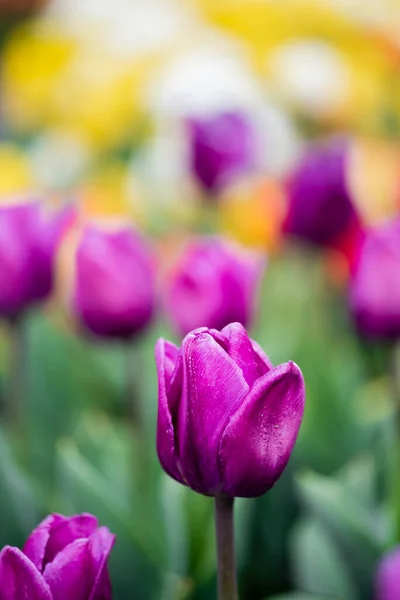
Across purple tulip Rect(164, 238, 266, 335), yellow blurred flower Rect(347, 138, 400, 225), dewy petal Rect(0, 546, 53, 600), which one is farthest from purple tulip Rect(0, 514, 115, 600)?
yellow blurred flower Rect(347, 138, 400, 225)

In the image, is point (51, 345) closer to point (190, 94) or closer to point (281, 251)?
point (281, 251)

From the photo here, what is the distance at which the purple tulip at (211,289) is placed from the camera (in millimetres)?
625

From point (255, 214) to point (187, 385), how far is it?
0.98m

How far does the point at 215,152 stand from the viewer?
1.08 metres

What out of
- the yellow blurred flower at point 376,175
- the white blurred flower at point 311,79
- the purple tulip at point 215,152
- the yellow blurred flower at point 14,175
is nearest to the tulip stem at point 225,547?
the purple tulip at point 215,152

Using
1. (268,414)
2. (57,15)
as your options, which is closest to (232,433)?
(268,414)

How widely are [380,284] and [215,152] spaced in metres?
0.49

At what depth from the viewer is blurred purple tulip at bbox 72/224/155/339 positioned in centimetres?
63

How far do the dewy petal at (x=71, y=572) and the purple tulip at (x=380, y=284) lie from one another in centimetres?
37

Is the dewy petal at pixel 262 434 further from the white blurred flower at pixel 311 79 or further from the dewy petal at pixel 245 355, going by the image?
the white blurred flower at pixel 311 79

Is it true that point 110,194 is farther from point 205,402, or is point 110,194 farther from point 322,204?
point 205,402

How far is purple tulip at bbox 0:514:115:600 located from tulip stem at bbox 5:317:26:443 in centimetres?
36

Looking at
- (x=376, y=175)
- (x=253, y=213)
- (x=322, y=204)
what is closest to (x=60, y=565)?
(x=322, y=204)

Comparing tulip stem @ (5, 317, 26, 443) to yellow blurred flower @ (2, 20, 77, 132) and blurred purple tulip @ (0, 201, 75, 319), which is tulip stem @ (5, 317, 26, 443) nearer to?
blurred purple tulip @ (0, 201, 75, 319)
